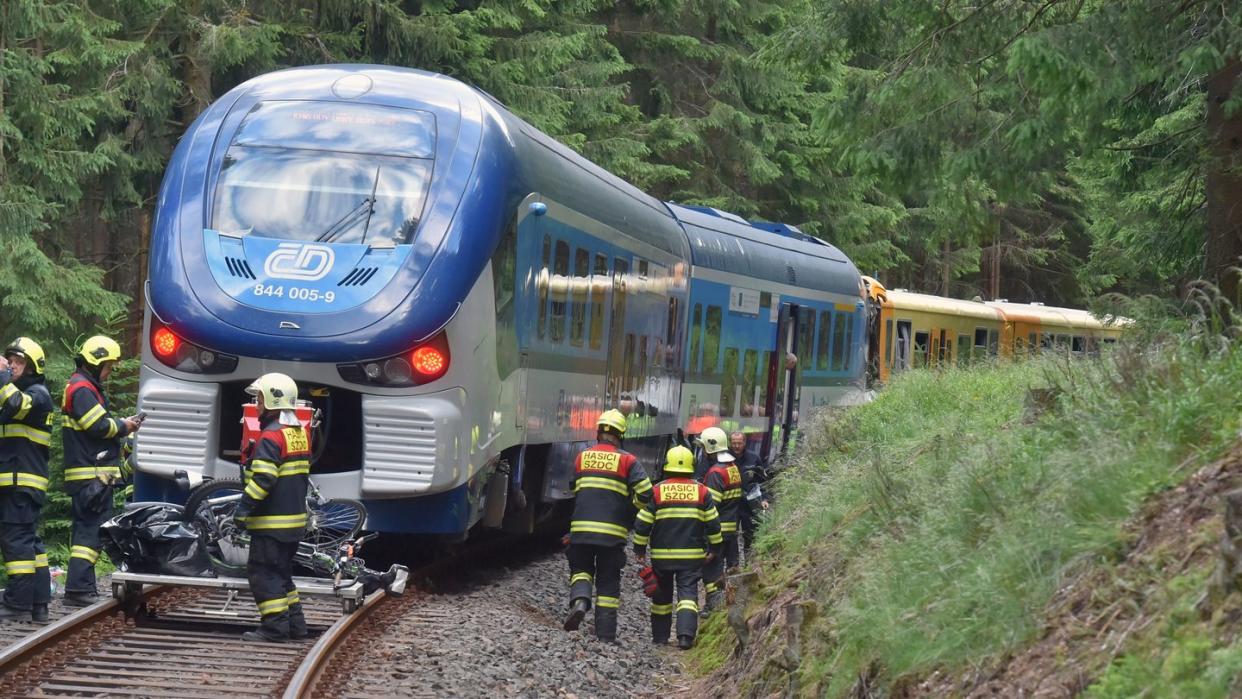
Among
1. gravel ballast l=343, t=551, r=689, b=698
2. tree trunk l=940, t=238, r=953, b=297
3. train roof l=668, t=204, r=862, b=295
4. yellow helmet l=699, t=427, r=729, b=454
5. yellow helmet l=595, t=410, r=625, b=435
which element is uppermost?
tree trunk l=940, t=238, r=953, b=297

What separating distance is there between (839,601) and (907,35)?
20.7 ft

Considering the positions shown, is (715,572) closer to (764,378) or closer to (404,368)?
(404,368)

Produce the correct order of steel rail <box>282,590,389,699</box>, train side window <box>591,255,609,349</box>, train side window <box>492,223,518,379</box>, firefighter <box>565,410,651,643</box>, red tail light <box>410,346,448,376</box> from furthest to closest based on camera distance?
train side window <box>591,255,609,349</box> < train side window <box>492,223,518,379</box> < firefighter <box>565,410,651,643</box> < red tail light <box>410,346,448,376</box> < steel rail <box>282,590,389,699</box>

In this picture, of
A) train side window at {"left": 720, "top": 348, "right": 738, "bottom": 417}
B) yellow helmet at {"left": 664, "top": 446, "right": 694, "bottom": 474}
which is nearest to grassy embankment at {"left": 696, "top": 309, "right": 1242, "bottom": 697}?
yellow helmet at {"left": 664, "top": 446, "right": 694, "bottom": 474}

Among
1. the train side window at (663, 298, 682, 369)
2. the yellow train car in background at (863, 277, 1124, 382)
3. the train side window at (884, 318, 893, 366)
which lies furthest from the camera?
the train side window at (884, 318, 893, 366)

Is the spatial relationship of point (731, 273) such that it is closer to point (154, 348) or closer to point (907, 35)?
point (907, 35)

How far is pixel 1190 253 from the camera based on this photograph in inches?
555

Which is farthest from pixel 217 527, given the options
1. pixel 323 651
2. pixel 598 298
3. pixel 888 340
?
pixel 888 340

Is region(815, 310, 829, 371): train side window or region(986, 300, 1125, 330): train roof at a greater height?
region(986, 300, 1125, 330): train roof

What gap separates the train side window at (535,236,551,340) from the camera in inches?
515

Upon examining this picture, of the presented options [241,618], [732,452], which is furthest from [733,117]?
[241,618]

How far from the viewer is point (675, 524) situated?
11.9 meters

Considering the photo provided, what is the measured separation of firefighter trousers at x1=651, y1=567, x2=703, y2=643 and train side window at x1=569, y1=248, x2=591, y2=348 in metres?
2.85

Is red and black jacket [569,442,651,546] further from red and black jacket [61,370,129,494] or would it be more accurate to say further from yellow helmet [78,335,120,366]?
yellow helmet [78,335,120,366]
